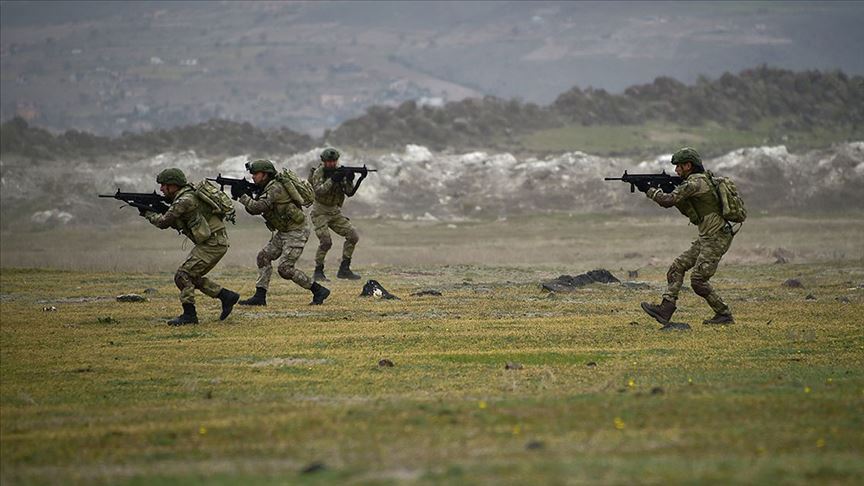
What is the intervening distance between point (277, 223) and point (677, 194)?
6.45 m

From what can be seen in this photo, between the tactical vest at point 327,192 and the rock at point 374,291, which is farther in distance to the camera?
the tactical vest at point 327,192

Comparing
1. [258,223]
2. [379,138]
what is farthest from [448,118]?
[258,223]

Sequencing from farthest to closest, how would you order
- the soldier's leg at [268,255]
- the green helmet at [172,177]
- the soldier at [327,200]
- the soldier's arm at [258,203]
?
the soldier at [327,200] < the soldier's leg at [268,255] < the soldier's arm at [258,203] < the green helmet at [172,177]

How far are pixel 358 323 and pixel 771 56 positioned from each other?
145m

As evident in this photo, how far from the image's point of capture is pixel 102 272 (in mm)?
31391

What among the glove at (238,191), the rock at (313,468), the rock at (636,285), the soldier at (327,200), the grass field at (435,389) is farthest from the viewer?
the soldier at (327,200)

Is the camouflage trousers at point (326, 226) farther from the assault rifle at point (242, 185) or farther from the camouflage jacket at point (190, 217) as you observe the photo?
the camouflage jacket at point (190, 217)

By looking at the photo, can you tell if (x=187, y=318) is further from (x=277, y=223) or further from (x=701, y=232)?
(x=701, y=232)

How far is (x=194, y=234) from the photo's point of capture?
19516 millimetres

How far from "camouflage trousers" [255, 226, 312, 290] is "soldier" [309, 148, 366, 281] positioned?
4275 mm

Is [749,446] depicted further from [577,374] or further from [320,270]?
[320,270]

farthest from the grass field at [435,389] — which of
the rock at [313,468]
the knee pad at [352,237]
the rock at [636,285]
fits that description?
the knee pad at [352,237]

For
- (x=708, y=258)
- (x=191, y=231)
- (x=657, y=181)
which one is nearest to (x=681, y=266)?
(x=708, y=258)

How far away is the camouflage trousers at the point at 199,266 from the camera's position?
19594 millimetres
